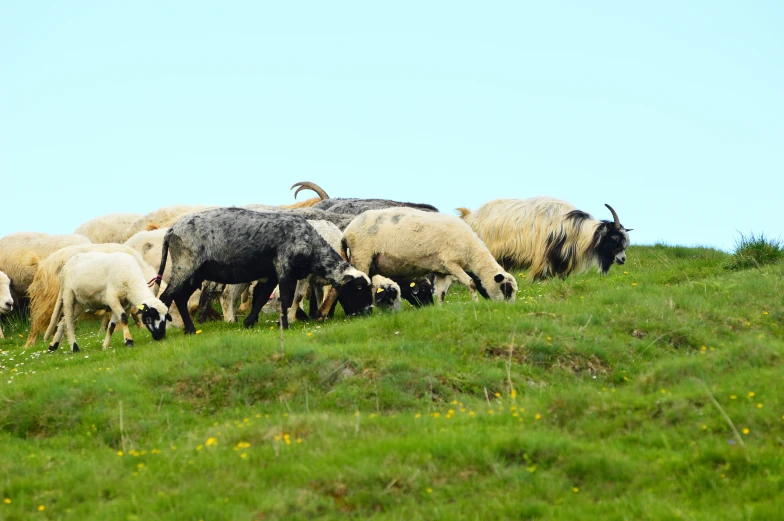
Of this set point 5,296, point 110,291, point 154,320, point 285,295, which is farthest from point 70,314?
point 5,296

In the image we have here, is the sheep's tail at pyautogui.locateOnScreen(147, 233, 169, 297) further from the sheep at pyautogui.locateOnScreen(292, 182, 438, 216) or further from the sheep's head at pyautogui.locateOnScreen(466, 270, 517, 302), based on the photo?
the sheep at pyautogui.locateOnScreen(292, 182, 438, 216)

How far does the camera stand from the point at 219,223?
1562 centimetres

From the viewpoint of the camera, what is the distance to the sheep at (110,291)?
49.0 feet

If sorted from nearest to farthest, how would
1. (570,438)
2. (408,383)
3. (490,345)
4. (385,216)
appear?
(570,438) → (408,383) → (490,345) → (385,216)

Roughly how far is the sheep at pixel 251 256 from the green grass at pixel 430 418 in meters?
1.15

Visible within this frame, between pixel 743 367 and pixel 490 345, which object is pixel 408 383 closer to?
pixel 490 345

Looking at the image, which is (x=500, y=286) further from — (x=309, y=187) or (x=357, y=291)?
(x=309, y=187)

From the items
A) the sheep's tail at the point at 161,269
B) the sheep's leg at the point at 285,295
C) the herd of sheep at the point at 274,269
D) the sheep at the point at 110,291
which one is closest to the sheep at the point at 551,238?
the herd of sheep at the point at 274,269

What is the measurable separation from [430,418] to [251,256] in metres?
6.63

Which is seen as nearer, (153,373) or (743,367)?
(743,367)

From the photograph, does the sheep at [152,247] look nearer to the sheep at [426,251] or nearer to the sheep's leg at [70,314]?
the sheep's leg at [70,314]

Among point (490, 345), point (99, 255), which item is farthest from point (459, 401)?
point (99, 255)

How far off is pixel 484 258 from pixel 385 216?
185 cm

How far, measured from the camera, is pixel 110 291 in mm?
15375
